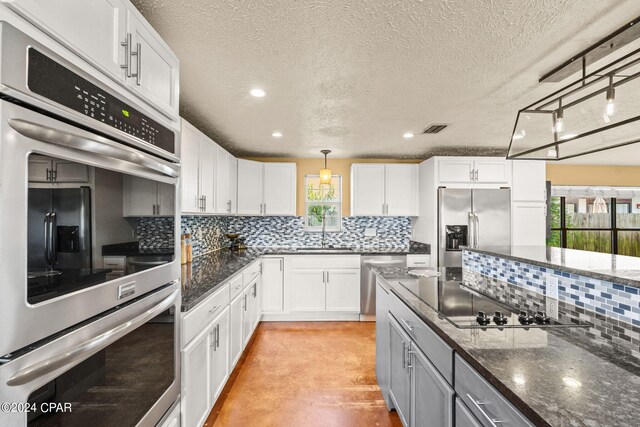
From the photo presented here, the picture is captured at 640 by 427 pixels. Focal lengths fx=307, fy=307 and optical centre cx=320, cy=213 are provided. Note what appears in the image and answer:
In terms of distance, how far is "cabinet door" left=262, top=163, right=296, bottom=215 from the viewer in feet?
14.8

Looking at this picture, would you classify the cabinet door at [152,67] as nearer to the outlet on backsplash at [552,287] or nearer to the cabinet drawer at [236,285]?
the cabinet drawer at [236,285]

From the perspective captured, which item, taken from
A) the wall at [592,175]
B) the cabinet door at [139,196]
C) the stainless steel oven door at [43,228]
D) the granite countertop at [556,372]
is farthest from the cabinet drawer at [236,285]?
the wall at [592,175]

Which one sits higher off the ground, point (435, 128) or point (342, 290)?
point (435, 128)

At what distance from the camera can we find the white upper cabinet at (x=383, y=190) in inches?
178

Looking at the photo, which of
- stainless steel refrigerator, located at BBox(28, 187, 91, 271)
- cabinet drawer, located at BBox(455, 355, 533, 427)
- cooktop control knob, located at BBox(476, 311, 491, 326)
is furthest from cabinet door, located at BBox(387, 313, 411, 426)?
stainless steel refrigerator, located at BBox(28, 187, 91, 271)

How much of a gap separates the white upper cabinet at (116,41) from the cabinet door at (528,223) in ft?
14.1

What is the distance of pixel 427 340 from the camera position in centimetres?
144

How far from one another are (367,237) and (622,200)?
448cm

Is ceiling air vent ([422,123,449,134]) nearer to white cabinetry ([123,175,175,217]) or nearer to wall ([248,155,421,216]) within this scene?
wall ([248,155,421,216])

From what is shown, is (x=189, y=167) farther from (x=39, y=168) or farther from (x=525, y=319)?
(x=525, y=319)

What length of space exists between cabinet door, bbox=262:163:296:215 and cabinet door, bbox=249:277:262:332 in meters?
1.11

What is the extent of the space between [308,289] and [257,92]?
2718 mm

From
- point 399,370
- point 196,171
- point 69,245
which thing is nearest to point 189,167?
point 196,171

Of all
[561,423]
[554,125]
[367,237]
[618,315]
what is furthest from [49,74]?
[367,237]
